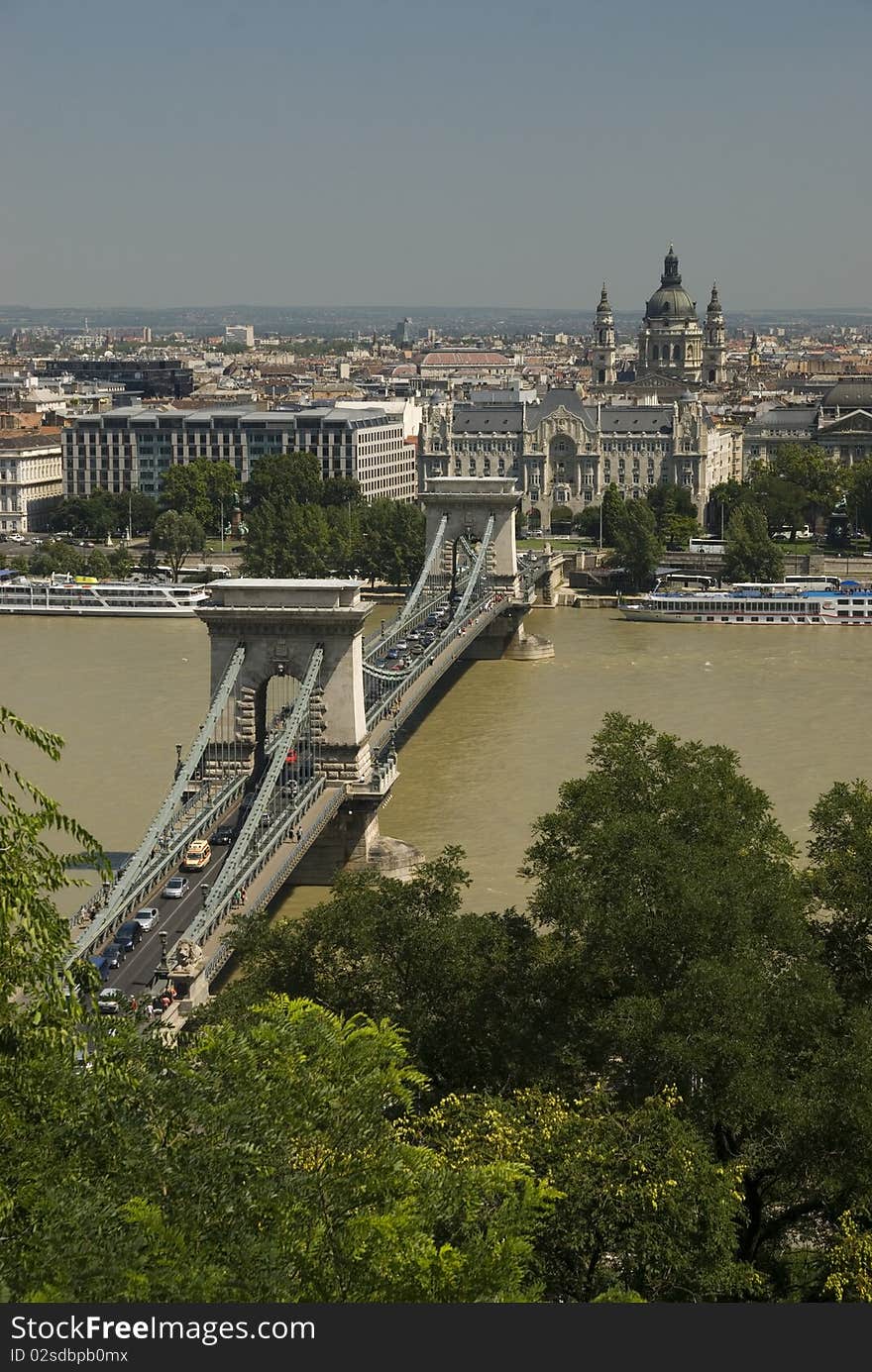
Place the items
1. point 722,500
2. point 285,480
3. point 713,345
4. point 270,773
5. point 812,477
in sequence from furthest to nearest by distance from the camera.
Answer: point 713,345, point 812,477, point 722,500, point 285,480, point 270,773

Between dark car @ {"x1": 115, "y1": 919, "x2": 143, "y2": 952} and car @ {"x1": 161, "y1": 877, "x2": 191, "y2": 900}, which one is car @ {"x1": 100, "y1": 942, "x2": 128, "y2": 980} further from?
car @ {"x1": 161, "y1": 877, "x2": 191, "y2": 900}

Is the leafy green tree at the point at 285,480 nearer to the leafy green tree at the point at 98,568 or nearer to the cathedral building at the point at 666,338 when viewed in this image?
the leafy green tree at the point at 98,568

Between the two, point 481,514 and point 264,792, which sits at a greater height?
point 481,514

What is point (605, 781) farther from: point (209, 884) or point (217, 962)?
point (209, 884)

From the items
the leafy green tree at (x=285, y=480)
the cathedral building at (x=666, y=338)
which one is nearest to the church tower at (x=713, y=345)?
the cathedral building at (x=666, y=338)

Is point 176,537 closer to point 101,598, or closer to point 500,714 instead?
point 101,598

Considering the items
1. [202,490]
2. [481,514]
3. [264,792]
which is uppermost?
[481,514]

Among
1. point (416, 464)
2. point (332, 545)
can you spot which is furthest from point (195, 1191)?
point (416, 464)

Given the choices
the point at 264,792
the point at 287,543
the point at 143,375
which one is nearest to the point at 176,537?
the point at 287,543
